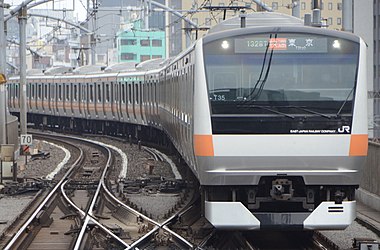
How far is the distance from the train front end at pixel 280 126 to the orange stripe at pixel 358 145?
1 cm

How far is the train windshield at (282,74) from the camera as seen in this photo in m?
9.92

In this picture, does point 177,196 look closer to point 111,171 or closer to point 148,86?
point 111,171

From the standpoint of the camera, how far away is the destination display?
1002 cm

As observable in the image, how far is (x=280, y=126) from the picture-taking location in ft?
32.3

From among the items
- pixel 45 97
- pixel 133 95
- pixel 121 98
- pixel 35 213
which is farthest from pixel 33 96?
pixel 35 213

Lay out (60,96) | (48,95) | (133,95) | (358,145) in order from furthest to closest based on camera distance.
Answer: (48,95)
(60,96)
(133,95)
(358,145)

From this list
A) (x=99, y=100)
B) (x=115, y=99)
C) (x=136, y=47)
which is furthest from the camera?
(x=136, y=47)

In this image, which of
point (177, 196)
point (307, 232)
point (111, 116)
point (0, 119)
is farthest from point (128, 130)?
point (307, 232)

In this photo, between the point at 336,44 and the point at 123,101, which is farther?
the point at 123,101

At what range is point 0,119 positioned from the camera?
22406 millimetres

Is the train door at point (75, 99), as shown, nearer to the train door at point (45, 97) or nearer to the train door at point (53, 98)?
the train door at point (53, 98)

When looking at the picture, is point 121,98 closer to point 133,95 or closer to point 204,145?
point 133,95

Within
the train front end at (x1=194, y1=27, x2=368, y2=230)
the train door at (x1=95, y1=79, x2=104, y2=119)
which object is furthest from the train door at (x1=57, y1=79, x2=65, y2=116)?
the train front end at (x1=194, y1=27, x2=368, y2=230)

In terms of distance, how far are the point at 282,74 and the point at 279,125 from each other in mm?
576
